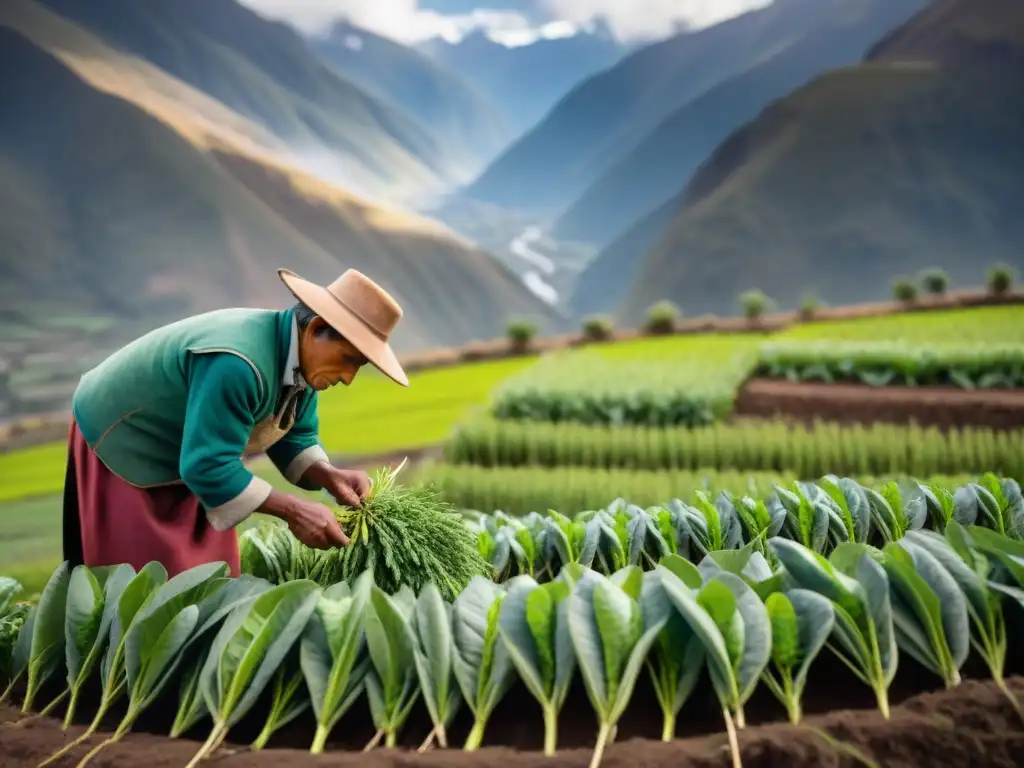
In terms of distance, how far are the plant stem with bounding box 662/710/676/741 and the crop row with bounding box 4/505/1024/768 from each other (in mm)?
13

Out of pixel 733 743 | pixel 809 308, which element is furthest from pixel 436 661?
pixel 809 308

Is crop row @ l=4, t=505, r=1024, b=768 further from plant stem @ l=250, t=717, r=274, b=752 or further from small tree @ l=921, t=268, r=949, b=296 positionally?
small tree @ l=921, t=268, r=949, b=296

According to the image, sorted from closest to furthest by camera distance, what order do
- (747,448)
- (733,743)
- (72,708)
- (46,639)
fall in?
(733,743), (72,708), (46,639), (747,448)

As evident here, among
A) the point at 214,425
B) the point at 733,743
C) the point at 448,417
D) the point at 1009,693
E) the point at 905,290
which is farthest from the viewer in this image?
the point at 905,290

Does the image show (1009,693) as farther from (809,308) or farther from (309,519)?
(809,308)

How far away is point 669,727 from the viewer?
3.49 feet

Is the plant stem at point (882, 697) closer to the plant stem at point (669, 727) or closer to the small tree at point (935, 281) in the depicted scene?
the plant stem at point (669, 727)

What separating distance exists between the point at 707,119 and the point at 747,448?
12.8 meters

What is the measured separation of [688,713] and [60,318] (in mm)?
7552

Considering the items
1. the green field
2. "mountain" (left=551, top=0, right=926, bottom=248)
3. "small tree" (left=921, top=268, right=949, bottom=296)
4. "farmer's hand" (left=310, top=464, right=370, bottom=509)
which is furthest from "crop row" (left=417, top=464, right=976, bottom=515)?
"mountain" (left=551, top=0, right=926, bottom=248)

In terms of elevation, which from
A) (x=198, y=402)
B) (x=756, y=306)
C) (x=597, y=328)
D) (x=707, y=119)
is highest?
(x=707, y=119)

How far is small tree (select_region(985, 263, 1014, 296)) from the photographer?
976 cm

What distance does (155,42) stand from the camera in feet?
31.9

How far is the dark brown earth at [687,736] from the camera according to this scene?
0.99 m
